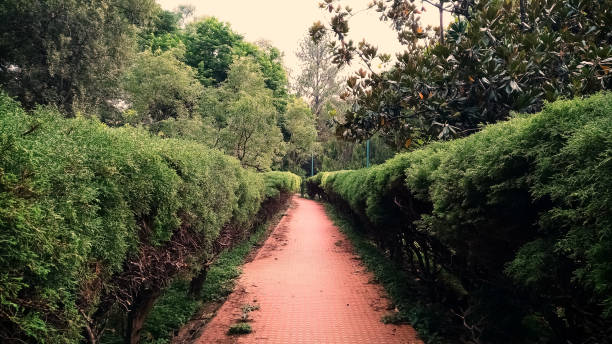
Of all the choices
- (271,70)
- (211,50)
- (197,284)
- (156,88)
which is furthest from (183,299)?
(271,70)

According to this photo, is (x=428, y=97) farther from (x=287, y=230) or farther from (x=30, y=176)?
(x=287, y=230)

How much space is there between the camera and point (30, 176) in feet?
6.14

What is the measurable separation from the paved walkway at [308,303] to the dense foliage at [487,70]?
315 cm

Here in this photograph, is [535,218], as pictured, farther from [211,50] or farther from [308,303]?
[211,50]

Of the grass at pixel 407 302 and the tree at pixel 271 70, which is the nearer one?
the grass at pixel 407 302

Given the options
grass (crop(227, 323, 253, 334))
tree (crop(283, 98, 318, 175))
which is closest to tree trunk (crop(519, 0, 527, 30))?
grass (crop(227, 323, 253, 334))

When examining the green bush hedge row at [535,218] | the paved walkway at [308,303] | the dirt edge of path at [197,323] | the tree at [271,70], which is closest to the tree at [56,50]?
the paved walkway at [308,303]

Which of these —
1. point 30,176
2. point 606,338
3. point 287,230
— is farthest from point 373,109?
point 287,230

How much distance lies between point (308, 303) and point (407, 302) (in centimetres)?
168

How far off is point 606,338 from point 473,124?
5.09 metres

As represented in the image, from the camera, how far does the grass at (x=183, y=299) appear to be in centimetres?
532

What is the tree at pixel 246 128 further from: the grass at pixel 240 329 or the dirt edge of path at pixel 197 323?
the grass at pixel 240 329

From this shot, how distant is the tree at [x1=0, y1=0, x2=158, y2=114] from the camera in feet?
53.1

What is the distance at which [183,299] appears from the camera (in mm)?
6742
